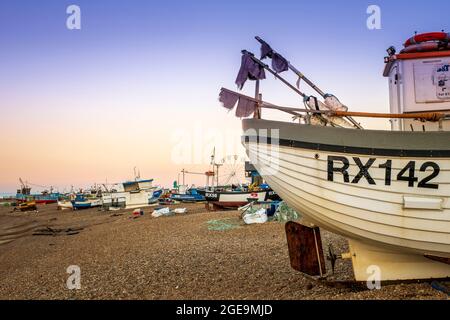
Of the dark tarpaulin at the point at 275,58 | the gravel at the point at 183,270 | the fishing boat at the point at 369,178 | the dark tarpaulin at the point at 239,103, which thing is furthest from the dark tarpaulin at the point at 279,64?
the gravel at the point at 183,270

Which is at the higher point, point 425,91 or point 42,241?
point 425,91

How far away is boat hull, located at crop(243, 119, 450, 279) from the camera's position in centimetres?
584

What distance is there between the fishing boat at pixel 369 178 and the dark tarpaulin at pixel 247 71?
1.98 feet

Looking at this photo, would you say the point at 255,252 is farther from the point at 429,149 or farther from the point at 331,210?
the point at 429,149

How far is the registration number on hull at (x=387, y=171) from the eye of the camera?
19.1 feet

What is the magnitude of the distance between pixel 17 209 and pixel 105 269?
55.8m

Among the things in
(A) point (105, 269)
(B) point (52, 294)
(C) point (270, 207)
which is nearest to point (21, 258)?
(A) point (105, 269)

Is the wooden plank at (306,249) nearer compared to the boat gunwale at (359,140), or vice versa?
the boat gunwale at (359,140)

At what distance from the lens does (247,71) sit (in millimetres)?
7395

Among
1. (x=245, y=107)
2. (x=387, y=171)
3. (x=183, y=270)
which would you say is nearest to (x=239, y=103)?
(x=245, y=107)

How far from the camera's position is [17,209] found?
58.8m

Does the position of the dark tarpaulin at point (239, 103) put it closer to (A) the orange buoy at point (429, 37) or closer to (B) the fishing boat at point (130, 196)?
(A) the orange buoy at point (429, 37)

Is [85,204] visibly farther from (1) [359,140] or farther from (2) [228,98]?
(1) [359,140]

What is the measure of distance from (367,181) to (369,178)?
6cm
